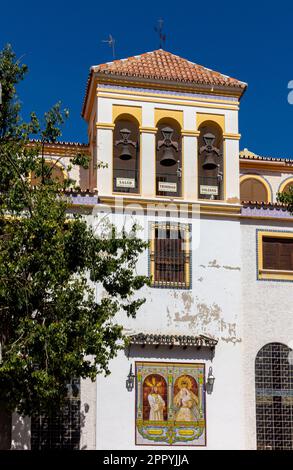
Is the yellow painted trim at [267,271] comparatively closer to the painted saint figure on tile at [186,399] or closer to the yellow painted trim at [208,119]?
→ the yellow painted trim at [208,119]

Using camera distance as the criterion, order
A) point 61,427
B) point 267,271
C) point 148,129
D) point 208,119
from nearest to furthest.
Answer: point 61,427
point 267,271
point 148,129
point 208,119

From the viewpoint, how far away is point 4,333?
20516mm

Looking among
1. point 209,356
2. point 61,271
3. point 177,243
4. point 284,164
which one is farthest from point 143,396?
point 284,164

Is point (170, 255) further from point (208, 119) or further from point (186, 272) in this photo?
point (208, 119)

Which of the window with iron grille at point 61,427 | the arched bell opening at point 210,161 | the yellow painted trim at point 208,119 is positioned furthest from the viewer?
the yellow painted trim at point 208,119

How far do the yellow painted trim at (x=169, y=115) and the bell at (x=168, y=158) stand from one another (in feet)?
3.21

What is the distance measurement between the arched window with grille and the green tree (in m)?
6.26

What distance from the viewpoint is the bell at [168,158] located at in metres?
26.4

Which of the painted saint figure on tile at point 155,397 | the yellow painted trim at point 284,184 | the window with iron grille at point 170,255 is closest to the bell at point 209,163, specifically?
the window with iron grille at point 170,255

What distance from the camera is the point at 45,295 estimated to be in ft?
65.4

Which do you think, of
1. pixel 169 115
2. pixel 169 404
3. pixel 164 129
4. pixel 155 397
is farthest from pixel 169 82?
pixel 169 404

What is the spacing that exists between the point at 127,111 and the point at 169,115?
1.27m

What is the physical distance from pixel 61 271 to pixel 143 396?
6598mm
